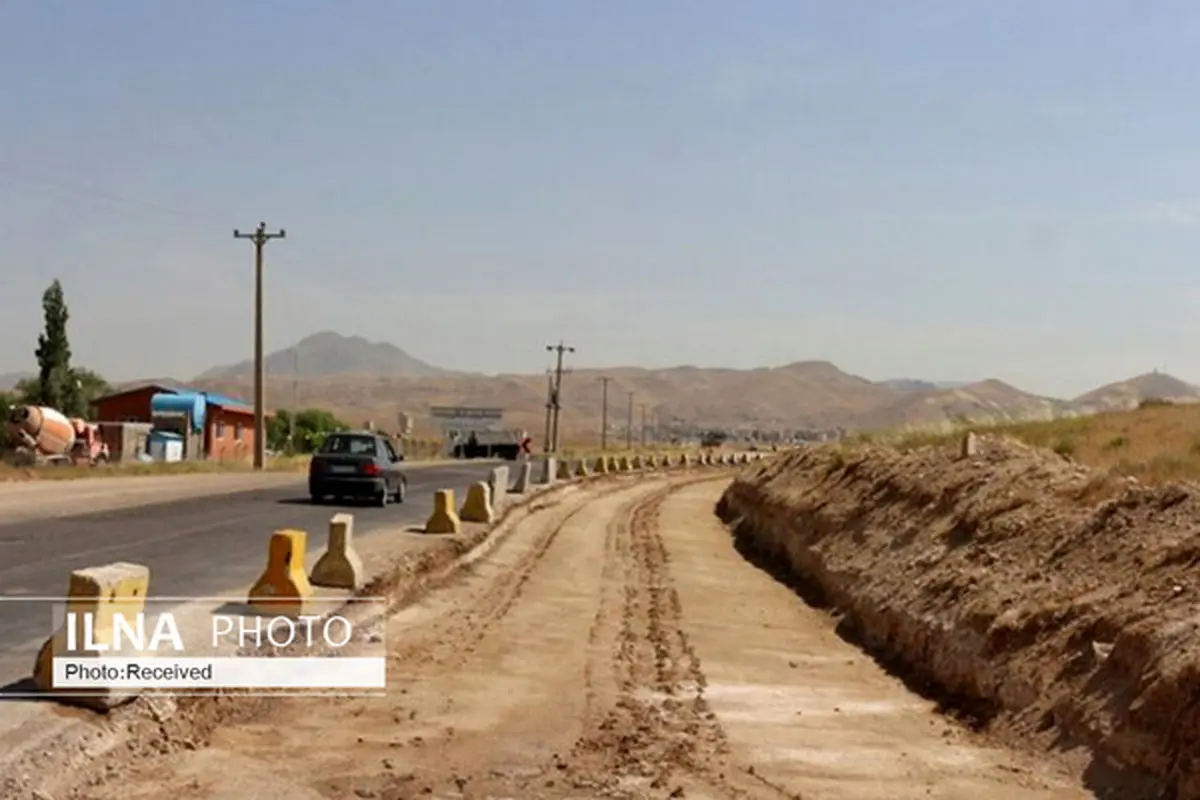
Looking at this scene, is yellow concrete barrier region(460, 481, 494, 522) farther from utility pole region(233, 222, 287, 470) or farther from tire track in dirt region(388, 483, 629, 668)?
utility pole region(233, 222, 287, 470)

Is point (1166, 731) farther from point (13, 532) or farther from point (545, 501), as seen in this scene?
point (545, 501)

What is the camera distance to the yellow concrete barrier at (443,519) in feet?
81.1

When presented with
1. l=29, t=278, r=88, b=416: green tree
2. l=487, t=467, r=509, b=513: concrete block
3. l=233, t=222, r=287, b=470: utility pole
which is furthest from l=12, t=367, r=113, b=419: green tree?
l=487, t=467, r=509, b=513: concrete block

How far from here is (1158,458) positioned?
752 inches

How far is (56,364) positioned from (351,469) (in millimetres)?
56772

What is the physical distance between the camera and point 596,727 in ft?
35.6

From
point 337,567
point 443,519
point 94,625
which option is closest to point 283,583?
point 337,567

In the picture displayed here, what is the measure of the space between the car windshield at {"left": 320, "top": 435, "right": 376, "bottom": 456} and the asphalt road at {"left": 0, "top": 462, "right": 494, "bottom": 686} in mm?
1264

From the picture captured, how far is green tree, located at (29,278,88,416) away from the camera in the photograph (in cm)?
8131

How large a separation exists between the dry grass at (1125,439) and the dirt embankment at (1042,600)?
2.85 ft

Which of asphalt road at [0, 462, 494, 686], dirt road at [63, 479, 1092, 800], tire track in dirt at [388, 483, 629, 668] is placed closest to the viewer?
dirt road at [63, 479, 1092, 800]

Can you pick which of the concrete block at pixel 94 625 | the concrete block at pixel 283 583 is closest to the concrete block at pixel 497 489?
the concrete block at pixel 283 583

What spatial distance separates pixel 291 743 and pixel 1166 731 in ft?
18.9

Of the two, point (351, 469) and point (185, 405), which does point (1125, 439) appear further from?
point (185, 405)
